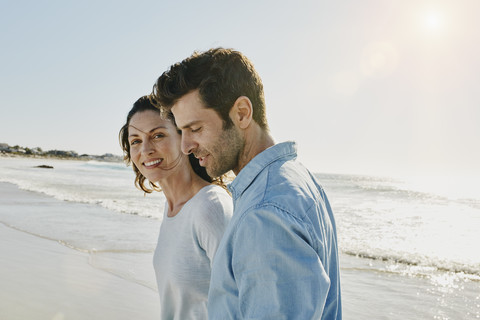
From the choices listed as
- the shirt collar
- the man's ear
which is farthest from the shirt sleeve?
the man's ear

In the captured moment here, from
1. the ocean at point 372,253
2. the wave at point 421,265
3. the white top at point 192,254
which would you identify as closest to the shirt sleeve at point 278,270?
the white top at point 192,254

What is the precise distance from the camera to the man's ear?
62.6 inches

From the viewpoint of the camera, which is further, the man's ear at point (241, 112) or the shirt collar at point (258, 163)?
the man's ear at point (241, 112)

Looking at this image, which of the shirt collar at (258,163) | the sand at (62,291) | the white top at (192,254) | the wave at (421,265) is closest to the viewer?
the shirt collar at (258,163)

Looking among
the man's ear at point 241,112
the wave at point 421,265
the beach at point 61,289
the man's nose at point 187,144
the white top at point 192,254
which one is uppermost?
the man's ear at point 241,112

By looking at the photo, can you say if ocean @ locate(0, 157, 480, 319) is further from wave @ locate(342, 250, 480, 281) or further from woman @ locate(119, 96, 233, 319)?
woman @ locate(119, 96, 233, 319)

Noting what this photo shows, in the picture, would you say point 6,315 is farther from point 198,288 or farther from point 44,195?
point 44,195

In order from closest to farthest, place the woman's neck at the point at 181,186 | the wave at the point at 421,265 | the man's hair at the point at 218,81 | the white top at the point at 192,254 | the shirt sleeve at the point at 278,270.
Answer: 1. the shirt sleeve at the point at 278,270
2. the man's hair at the point at 218,81
3. the white top at the point at 192,254
4. the woman's neck at the point at 181,186
5. the wave at the point at 421,265

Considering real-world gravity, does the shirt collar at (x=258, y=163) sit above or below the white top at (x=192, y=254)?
above

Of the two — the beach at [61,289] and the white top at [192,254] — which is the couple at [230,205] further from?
the beach at [61,289]

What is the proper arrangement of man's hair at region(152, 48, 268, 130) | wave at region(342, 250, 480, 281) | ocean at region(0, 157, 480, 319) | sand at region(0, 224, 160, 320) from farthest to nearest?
1. wave at region(342, 250, 480, 281)
2. ocean at region(0, 157, 480, 319)
3. sand at region(0, 224, 160, 320)
4. man's hair at region(152, 48, 268, 130)

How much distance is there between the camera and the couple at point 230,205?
3.48 ft

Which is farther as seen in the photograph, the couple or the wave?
the wave

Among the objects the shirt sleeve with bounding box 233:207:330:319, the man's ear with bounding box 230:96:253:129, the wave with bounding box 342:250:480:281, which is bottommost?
the wave with bounding box 342:250:480:281
